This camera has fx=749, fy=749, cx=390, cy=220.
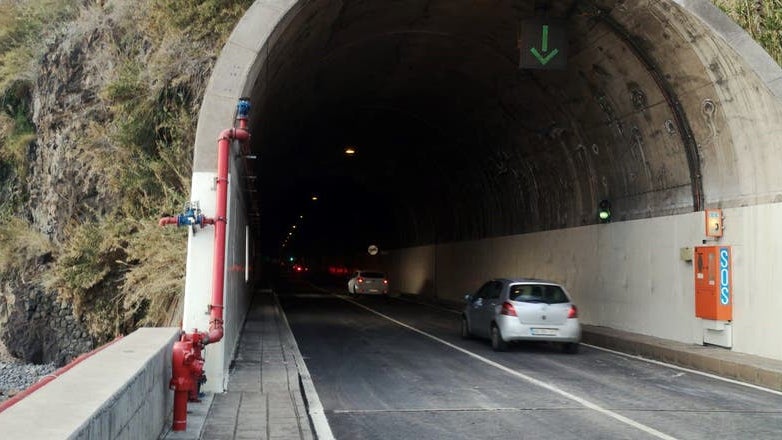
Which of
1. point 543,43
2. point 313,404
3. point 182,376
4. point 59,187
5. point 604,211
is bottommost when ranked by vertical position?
point 313,404

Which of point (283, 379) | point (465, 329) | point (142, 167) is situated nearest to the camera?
point (283, 379)

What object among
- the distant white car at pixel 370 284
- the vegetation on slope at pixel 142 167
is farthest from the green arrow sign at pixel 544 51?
the distant white car at pixel 370 284

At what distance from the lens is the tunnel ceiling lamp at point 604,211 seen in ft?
64.8

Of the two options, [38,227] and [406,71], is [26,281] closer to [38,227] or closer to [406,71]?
[38,227]

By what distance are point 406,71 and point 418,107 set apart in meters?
3.72

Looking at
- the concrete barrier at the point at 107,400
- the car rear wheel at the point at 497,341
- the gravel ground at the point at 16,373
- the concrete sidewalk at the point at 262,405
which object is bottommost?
the gravel ground at the point at 16,373

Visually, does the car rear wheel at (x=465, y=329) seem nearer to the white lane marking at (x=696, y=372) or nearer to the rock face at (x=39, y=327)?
the white lane marking at (x=696, y=372)

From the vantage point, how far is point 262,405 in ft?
29.3

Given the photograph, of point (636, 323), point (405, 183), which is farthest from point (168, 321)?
point (405, 183)

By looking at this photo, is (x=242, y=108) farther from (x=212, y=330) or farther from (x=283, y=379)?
(x=283, y=379)

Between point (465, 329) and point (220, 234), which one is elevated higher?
point (220, 234)

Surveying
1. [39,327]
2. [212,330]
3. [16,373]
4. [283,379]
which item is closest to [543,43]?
[283,379]

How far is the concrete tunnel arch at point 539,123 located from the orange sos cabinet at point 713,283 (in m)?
0.36

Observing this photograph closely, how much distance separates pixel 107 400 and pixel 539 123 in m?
19.0
